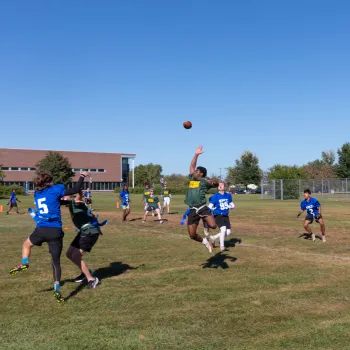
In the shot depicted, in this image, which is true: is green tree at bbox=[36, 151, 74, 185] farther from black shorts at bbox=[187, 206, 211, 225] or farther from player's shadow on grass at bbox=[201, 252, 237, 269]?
black shorts at bbox=[187, 206, 211, 225]

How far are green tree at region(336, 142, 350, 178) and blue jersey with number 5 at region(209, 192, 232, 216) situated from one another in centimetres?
6724

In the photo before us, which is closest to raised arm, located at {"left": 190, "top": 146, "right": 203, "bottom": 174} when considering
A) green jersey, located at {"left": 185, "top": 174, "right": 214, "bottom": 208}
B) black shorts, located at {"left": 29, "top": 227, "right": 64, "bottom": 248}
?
green jersey, located at {"left": 185, "top": 174, "right": 214, "bottom": 208}

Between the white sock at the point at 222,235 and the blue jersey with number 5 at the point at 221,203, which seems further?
the blue jersey with number 5 at the point at 221,203

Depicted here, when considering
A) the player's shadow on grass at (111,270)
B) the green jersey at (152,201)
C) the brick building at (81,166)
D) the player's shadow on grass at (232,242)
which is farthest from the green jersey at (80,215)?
the brick building at (81,166)

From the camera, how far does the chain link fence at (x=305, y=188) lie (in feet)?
184

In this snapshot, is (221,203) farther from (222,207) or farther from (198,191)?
(198,191)

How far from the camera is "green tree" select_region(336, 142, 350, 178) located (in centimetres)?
7488

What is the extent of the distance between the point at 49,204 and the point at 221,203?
24.3ft

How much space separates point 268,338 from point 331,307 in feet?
6.16

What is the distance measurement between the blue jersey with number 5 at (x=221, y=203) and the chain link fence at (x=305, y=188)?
4355 cm

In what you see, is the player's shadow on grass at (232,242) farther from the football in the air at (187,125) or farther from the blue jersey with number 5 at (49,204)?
the blue jersey with number 5 at (49,204)

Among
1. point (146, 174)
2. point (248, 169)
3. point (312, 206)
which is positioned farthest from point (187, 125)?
point (146, 174)

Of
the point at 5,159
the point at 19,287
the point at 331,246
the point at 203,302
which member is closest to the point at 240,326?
the point at 203,302

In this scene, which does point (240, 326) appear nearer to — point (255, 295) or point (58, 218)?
point (255, 295)
